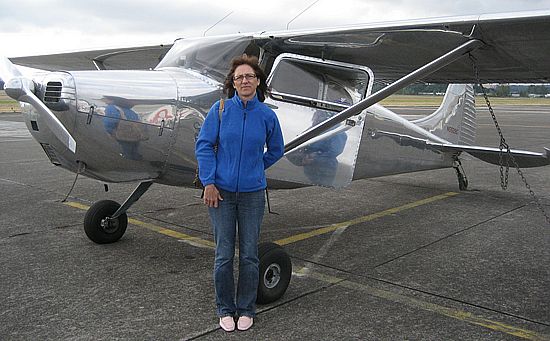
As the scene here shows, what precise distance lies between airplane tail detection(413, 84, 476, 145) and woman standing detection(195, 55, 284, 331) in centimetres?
557

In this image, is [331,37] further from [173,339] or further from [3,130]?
[3,130]

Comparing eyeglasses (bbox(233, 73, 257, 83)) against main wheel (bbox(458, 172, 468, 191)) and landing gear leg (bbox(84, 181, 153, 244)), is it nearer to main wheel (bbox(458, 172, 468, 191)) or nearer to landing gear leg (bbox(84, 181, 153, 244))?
landing gear leg (bbox(84, 181, 153, 244))

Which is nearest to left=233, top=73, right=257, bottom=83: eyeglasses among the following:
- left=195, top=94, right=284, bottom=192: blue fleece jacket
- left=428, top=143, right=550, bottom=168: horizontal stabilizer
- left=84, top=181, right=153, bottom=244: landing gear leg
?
left=195, top=94, right=284, bottom=192: blue fleece jacket

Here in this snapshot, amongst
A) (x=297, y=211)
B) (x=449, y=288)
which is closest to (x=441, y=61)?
(x=449, y=288)

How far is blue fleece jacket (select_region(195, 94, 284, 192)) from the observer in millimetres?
3273

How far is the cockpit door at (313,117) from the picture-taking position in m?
4.99

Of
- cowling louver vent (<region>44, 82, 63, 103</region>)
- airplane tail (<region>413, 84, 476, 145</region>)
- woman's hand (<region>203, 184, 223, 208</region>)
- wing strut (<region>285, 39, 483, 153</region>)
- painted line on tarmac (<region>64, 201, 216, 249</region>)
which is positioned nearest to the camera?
woman's hand (<region>203, 184, 223, 208</region>)

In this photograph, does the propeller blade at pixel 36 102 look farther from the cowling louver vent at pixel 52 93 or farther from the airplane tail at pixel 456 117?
the airplane tail at pixel 456 117

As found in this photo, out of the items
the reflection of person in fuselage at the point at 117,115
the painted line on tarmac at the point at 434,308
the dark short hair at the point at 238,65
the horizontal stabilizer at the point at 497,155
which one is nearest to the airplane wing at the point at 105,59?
the reflection of person in fuselage at the point at 117,115

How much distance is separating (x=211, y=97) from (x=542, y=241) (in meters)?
3.81

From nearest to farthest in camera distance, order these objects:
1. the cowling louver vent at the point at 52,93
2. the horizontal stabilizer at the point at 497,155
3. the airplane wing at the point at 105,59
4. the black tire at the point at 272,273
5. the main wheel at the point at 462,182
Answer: the black tire at the point at 272,273
the cowling louver vent at the point at 52,93
the airplane wing at the point at 105,59
the horizontal stabilizer at the point at 497,155
the main wheel at the point at 462,182

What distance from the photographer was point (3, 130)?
2016 centimetres

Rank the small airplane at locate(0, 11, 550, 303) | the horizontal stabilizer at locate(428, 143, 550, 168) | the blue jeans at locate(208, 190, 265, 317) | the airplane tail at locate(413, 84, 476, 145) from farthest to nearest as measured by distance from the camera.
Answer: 1. the airplane tail at locate(413, 84, 476, 145)
2. the horizontal stabilizer at locate(428, 143, 550, 168)
3. the small airplane at locate(0, 11, 550, 303)
4. the blue jeans at locate(208, 190, 265, 317)

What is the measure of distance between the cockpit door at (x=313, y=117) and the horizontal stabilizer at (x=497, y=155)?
2.79 meters
